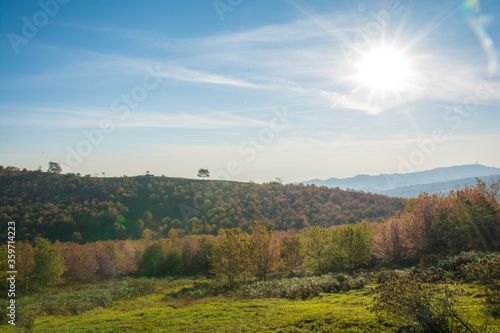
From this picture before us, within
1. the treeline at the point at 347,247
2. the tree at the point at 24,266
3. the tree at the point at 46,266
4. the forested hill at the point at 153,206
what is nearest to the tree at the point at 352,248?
the treeline at the point at 347,247

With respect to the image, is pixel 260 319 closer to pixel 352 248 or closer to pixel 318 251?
pixel 352 248

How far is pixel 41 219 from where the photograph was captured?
109188 mm

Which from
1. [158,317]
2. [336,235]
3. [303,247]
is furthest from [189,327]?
[303,247]

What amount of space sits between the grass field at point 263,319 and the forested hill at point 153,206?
302 ft

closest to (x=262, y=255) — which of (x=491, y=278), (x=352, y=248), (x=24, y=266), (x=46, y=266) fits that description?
(x=352, y=248)

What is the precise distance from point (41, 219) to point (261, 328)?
426ft

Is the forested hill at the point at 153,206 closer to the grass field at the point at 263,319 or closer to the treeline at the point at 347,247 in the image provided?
the treeline at the point at 347,247

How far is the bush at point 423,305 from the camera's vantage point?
35.1 ft

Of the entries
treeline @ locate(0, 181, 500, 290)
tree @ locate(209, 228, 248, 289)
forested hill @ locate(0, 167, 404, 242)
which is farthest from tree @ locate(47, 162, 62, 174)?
tree @ locate(209, 228, 248, 289)

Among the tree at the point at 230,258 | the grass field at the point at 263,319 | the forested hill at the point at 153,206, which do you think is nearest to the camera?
the grass field at the point at 263,319

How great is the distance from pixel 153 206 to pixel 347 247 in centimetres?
12456

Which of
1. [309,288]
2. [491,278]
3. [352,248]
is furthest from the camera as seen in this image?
[352,248]

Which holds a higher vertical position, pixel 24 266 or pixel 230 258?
pixel 230 258

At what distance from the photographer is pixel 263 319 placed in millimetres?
19188
